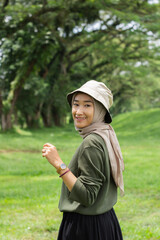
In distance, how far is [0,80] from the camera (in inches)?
797

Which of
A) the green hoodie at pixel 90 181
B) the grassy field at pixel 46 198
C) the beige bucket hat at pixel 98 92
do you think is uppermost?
the beige bucket hat at pixel 98 92

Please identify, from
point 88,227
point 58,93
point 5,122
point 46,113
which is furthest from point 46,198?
point 46,113

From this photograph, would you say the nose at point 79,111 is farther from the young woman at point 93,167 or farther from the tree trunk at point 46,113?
the tree trunk at point 46,113

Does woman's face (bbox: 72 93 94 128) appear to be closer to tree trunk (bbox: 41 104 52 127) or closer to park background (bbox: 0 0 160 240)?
park background (bbox: 0 0 160 240)

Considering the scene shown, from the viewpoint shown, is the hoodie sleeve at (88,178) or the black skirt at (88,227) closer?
the hoodie sleeve at (88,178)

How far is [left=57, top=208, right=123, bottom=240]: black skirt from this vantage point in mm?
2207

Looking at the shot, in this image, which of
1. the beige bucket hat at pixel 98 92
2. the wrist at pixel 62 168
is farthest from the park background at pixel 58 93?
the wrist at pixel 62 168

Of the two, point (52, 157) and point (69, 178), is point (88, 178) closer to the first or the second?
point (69, 178)

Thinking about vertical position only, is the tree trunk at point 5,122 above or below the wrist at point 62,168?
above

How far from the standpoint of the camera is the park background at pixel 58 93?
5.43 meters

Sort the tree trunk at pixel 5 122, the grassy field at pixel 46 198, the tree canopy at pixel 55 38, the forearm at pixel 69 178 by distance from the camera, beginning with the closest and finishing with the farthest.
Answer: the forearm at pixel 69 178, the grassy field at pixel 46 198, the tree canopy at pixel 55 38, the tree trunk at pixel 5 122

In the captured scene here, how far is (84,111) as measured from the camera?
220 cm

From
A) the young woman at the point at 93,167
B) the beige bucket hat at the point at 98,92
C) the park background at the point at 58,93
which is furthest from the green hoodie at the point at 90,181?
the park background at the point at 58,93

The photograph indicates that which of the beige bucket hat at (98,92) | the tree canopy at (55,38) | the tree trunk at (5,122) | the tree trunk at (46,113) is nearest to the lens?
the beige bucket hat at (98,92)
